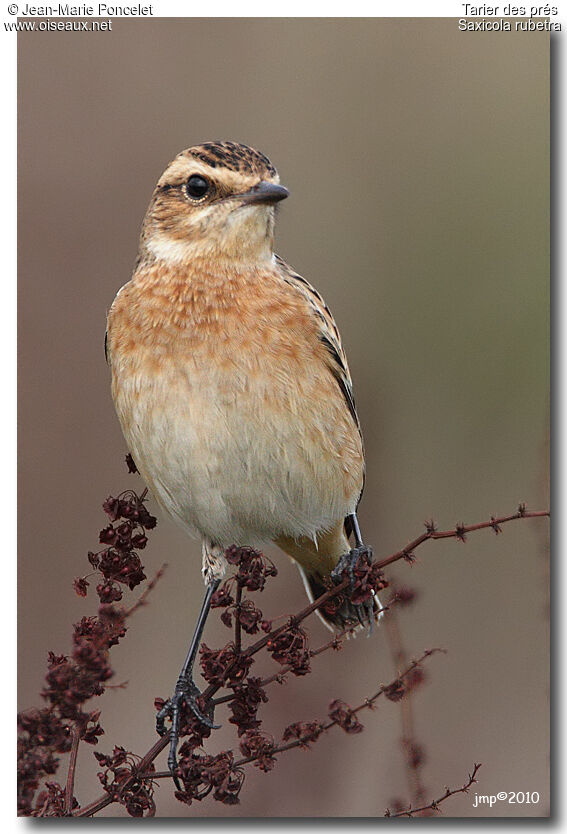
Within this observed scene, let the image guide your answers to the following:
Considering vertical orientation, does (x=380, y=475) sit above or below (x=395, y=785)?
above

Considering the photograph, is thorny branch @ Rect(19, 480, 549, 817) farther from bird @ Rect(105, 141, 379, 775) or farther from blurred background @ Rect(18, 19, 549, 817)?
blurred background @ Rect(18, 19, 549, 817)

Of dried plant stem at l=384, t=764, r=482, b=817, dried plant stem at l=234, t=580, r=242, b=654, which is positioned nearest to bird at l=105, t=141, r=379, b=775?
dried plant stem at l=234, t=580, r=242, b=654

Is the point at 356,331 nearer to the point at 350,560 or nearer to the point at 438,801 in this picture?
the point at 350,560

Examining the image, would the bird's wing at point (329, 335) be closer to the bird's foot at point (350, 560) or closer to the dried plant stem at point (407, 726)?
the bird's foot at point (350, 560)

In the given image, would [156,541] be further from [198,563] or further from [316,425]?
[316,425]

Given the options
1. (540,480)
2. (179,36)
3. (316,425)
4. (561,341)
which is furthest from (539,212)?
(179,36)

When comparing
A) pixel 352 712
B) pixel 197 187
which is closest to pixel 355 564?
pixel 352 712
